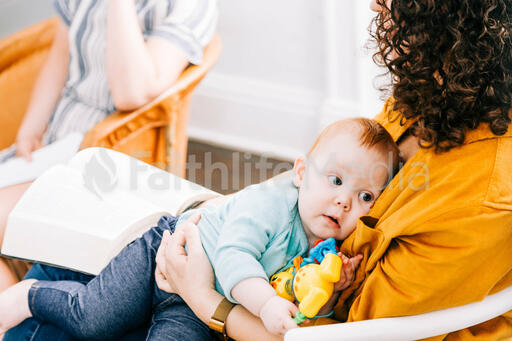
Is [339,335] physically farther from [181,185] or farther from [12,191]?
[12,191]

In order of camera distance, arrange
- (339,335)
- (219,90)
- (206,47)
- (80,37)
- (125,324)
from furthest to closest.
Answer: (219,90)
(206,47)
(80,37)
(125,324)
(339,335)

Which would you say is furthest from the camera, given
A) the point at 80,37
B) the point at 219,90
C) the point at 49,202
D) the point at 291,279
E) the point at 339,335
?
the point at 219,90

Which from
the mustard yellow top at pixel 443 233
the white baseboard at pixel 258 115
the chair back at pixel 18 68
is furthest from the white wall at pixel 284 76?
the mustard yellow top at pixel 443 233

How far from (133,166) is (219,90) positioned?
1.58 metres

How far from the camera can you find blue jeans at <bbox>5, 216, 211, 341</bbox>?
1134mm

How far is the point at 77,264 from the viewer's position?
1.25 meters

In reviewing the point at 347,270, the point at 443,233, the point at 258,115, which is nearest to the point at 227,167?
the point at 258,115

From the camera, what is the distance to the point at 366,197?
108cm

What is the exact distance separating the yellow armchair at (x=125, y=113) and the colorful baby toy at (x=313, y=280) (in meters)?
0.90

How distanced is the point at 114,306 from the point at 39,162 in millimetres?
716

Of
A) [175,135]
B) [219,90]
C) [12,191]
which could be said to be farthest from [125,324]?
[219,90]

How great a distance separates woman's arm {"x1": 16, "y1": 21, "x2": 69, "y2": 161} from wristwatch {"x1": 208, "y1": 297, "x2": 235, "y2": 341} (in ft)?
3.74

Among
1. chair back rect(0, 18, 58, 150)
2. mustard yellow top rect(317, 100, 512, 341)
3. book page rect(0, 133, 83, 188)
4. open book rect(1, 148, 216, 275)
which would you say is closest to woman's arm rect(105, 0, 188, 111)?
book page rect(0, 133, 83, 188)

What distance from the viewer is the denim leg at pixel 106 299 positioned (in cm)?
114
